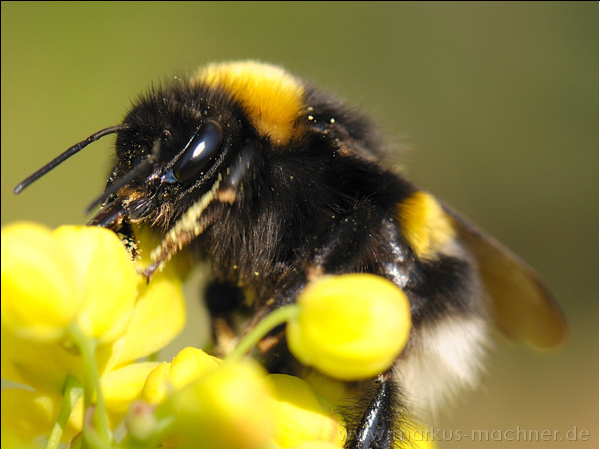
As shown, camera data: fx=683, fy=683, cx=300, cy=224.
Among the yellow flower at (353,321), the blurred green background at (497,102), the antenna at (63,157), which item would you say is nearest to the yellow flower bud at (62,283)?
the antenna at (63,157)

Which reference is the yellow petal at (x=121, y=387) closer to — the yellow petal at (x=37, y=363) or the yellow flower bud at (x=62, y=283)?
the yellow petal at (x=37, y=363)

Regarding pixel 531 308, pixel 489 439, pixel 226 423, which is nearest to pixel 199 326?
pixel 489 439

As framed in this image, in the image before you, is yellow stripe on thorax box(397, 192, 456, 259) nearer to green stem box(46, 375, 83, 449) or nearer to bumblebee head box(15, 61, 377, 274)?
bumblebee head box(15, 61, 377, 274)

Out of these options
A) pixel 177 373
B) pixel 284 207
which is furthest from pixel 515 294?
pixel 177 373

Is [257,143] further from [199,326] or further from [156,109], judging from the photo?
[199,326]

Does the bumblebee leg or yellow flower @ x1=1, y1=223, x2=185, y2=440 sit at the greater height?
the bumblebee leg

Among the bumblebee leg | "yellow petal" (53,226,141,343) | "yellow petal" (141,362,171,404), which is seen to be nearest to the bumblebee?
the bumblebee leg
